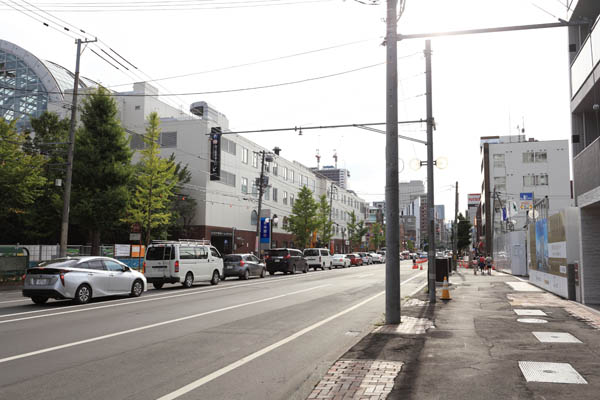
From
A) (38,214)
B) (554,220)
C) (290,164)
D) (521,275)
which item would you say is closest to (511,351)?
(554,220)

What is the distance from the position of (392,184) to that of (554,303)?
8390mm

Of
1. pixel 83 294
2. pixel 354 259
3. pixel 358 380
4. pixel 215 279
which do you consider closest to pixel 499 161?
pixel 354 259

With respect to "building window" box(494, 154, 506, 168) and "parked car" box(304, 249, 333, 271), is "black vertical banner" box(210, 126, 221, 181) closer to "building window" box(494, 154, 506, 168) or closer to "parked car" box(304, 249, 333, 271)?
"parked car" box(304, 249, 333, 271)

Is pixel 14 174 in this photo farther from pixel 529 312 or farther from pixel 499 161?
pixel 499 161

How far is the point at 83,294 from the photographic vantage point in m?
15.4

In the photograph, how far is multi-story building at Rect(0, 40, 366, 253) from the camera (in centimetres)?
4731

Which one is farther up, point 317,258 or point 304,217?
point 304,217

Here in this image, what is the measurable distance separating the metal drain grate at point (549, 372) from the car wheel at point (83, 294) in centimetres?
1291

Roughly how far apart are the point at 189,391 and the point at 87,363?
2.29m

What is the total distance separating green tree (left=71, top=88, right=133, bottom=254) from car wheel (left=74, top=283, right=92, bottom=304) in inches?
617

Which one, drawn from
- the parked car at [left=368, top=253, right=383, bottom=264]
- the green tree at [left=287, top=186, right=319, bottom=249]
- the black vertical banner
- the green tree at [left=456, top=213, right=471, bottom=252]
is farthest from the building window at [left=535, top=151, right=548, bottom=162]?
the black vertical banner

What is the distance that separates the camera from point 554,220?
17.7 m

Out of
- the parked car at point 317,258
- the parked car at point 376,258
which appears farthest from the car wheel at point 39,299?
the parked car at point 376,258

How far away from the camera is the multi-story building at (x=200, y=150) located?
4731cm
